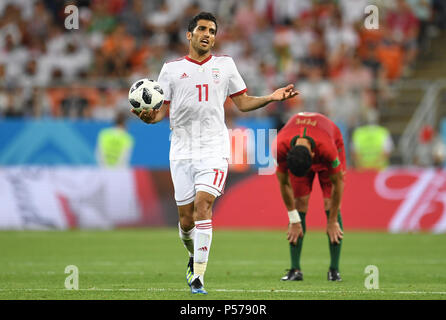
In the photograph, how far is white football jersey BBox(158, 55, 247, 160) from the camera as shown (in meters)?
9.61

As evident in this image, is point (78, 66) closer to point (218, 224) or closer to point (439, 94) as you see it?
point (218, 224)

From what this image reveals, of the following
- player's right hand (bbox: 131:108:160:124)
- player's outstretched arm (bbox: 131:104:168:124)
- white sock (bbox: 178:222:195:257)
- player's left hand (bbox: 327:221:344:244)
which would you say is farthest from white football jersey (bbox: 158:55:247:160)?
player's left hand (bbox: 327:221:344:244)

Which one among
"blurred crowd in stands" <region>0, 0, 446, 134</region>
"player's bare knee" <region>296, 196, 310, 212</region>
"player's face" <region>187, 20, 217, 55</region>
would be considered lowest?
"player's bare knee" <region>296, 196, 310, 212</region>

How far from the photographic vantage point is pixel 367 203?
19438 millimetres

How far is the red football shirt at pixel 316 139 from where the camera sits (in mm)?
10867

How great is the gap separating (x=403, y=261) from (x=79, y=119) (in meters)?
11.5

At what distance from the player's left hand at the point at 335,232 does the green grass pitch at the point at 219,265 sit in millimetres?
515

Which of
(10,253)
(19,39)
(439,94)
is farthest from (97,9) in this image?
(10,253)

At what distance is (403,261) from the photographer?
1372 centimetres

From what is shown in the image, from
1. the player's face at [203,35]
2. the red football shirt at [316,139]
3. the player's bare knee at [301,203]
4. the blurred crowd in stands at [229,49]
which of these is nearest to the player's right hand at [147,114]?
the player's face at [203,35]

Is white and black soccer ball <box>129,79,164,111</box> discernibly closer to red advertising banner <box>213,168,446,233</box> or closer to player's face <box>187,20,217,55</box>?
player's face <box>187,20,217,55</box>

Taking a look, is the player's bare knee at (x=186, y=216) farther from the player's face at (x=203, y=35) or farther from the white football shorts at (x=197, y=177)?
the player's face at (x=203, y=35)

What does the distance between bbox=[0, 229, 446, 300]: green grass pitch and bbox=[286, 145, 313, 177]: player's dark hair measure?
1298 millimetres

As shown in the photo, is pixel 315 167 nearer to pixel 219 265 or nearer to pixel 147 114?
pixel 219 265
